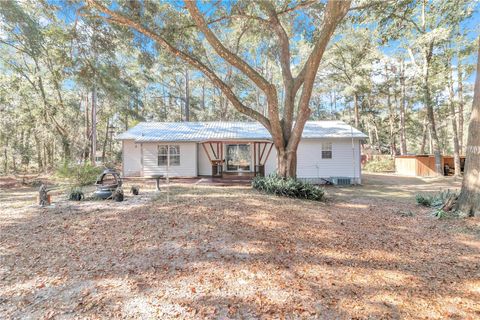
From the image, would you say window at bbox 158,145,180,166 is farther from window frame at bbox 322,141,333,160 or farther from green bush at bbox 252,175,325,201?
window frame at bbox 322,141,333,160

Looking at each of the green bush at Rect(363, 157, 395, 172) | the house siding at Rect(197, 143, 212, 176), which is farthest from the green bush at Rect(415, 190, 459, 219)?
the green bush at Rect(363, 157, 395, 172)

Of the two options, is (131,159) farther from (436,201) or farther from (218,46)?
(436,201)

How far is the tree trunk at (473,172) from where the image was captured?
5.07 metres

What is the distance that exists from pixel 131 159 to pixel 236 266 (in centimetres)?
1247

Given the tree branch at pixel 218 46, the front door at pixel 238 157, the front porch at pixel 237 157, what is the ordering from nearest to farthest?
the tree branch at pixel 218 46 < the front porch at pixel 237 157 < the front door at pixel 238 157

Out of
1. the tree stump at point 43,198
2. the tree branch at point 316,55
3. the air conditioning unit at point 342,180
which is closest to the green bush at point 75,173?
the tree stump at point 43,198

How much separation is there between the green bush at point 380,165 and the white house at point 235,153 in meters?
8.81

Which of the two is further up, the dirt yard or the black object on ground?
the black object on ground

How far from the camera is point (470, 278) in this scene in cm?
279

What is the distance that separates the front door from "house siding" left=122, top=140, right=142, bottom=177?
515 cm

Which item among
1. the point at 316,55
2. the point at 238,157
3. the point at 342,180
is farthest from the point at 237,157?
the point at 316,55

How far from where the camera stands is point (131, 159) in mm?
13719

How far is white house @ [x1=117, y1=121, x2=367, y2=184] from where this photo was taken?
1289 cm

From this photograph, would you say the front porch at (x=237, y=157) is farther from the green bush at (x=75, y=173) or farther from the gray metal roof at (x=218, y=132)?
the green bush at (x=75, y=173)
